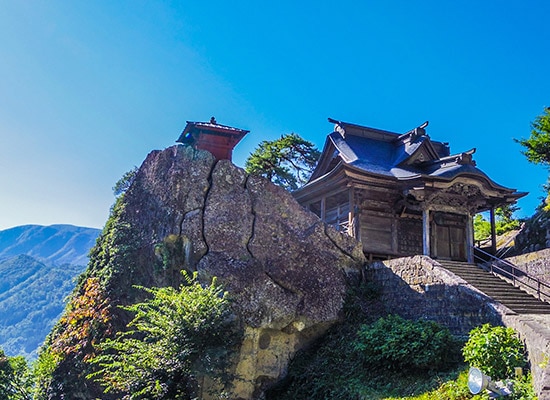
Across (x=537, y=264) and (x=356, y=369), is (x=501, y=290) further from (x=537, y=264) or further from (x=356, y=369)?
(x=356, y=369)

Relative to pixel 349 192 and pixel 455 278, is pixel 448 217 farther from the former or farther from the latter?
pixel 455 278

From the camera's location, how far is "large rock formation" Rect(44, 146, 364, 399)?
1325 cm

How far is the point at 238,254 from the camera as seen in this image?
46.2ft

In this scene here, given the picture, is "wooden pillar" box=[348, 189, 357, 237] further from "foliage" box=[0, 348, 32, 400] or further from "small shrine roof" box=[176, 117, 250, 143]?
"foliage" box=[0, 348, 32, 400]

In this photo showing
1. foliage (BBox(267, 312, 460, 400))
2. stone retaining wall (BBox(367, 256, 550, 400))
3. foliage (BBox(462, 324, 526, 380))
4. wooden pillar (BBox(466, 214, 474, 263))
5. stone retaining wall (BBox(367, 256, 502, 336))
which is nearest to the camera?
foliage (BBox(462, 324, 526, 380))

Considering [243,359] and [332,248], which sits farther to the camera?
[332,248]

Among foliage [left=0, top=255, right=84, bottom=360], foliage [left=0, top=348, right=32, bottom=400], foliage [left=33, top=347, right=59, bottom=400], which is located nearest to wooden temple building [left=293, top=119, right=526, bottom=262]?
foliage [left=33, top=347, right=59, bottom=400]

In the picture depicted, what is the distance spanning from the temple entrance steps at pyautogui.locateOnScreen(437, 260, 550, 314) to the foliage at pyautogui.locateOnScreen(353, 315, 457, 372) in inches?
81.7

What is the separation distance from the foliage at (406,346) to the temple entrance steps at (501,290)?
207 cm

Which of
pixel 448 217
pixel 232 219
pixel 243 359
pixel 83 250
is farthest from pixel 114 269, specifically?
pixel 83 250

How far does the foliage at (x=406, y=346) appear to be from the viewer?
1060 centimetres

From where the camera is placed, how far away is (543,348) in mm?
8375

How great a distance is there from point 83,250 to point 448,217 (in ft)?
414

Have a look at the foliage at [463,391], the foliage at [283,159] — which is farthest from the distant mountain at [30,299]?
the foliage at [463,391]
